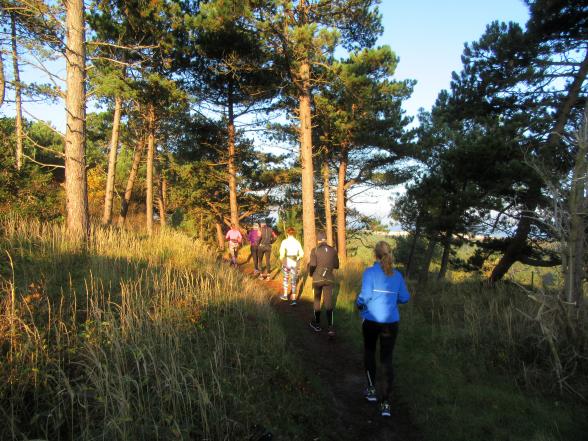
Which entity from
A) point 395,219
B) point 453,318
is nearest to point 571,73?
point 453,318

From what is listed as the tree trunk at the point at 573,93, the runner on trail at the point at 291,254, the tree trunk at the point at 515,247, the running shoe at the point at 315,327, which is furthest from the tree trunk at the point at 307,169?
the tree trunk at the point at 573,93

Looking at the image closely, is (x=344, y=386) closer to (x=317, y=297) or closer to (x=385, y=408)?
(x=385, y=408)

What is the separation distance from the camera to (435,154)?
48.3 ft

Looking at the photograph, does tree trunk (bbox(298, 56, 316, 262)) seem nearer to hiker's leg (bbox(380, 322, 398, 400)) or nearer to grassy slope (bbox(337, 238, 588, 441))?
grassy slope (bbox(337, 238, 588, 441))

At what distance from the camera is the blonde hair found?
442 cm

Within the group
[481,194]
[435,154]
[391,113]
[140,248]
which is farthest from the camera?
[391,113]

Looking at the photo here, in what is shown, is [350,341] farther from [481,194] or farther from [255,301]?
[481,194]

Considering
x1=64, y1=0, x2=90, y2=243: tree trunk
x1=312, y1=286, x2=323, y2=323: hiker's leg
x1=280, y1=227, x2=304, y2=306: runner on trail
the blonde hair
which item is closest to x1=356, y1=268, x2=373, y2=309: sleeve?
the blonde hair

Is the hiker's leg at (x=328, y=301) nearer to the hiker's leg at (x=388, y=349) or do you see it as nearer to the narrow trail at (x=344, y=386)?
the narrow trail at (x=344, y=386)

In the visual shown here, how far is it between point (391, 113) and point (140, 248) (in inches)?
488

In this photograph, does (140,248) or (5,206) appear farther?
(5,206)

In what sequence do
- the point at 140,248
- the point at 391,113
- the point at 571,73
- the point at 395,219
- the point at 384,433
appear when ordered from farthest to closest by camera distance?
1. the point at 395,219
2. the point at 391,113
3. the point at 571,73
4. the point at 140,248
5. the point at 384,433

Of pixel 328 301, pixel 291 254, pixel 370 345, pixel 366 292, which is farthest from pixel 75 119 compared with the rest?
pixel 370 345

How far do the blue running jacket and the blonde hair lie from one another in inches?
2.3
